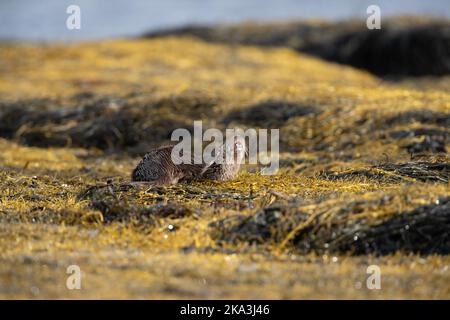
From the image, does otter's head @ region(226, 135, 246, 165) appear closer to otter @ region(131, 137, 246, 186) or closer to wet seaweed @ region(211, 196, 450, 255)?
otter @ region(131, 137, 246, 186)

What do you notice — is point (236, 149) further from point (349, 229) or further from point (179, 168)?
point (349, 229)

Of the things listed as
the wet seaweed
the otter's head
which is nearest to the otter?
the otter's head

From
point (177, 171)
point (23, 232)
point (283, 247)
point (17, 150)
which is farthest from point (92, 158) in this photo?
point (283, 247)

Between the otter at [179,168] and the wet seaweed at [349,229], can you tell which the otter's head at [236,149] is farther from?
the wet seaweed at [349,229]

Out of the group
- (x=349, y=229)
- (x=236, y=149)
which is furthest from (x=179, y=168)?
(x=349, y=229)

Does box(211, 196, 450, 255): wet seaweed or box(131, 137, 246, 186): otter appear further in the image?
box(131, 137, 246, 186): otter

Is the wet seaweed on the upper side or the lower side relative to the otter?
lower

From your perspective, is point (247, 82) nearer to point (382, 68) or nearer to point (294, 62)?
point (294, 62)

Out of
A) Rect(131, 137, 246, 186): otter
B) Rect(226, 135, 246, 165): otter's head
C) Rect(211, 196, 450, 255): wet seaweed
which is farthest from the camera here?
Rect(226, 135, 246, 165): otter's head
